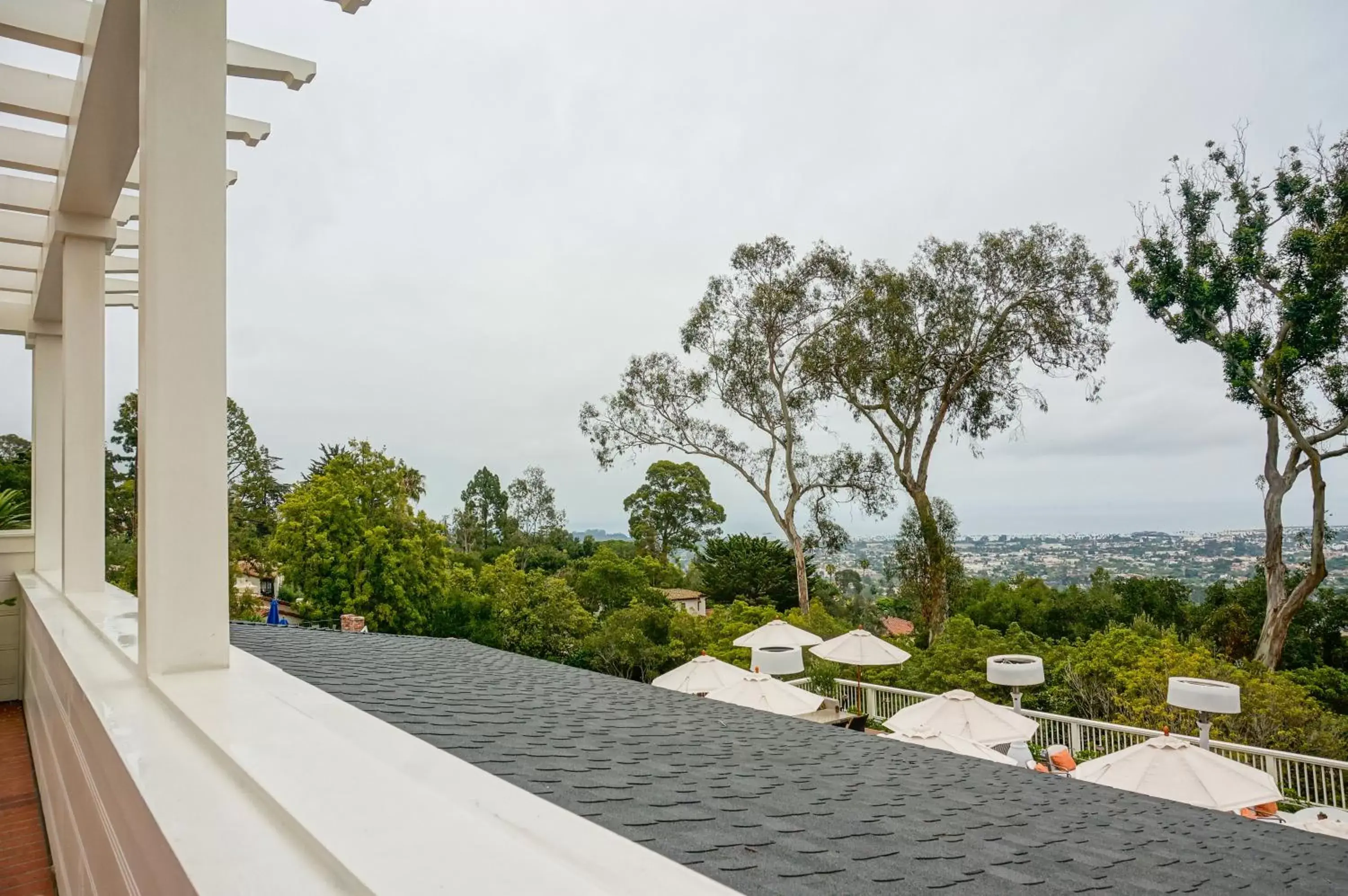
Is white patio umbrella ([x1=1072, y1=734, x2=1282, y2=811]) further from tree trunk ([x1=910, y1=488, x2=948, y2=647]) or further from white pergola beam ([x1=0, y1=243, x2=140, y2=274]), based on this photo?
tree trunk ([x1=910, y1=488, x2=948, y2=647])

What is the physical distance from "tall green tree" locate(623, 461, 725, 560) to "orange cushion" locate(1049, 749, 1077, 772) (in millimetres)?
24648

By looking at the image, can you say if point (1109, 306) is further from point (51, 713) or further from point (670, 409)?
point (51, 713)

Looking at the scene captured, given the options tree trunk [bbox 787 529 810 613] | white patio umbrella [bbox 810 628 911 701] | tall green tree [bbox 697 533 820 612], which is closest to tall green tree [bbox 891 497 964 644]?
tree trunk [bbox 787 529 810 613]

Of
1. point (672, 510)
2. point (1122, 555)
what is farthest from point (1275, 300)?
point (672, 510)

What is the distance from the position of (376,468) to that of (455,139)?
12.2 m

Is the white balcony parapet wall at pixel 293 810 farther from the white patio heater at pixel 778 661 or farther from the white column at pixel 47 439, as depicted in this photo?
the white patio heater at pixel 778 661

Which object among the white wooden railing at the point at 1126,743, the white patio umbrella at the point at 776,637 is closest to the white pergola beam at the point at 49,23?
the white wooden railing at the point at 1126,743

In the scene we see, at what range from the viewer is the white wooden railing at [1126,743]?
726 cm

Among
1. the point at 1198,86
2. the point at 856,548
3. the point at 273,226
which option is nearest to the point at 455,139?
the point at 273,226

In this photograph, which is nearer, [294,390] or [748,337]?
[748,337]

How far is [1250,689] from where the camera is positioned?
10.4 m

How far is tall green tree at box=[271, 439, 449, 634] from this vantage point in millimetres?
17703

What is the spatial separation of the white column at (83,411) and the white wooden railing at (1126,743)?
8.92 m

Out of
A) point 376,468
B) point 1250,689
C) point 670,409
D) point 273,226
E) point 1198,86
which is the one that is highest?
point 1198,86
